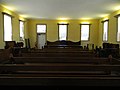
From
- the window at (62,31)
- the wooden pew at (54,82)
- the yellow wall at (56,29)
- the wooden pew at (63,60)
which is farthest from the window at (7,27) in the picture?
the wooden pew at (54,82)

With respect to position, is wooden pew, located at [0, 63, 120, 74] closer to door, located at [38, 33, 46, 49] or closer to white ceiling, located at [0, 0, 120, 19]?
white ceiling, located at [0, 0, 120, 19]

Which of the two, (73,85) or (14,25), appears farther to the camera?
(14,25)

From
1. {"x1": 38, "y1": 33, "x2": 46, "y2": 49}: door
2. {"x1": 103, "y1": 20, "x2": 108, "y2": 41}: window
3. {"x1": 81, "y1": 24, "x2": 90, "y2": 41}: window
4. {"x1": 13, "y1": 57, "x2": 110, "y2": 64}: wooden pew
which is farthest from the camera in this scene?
{"x1": 38, "y1": 33, "x2": 46, "y2": 49}: door

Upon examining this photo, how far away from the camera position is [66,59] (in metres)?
3.46

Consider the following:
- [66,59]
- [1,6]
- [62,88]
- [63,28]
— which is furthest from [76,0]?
[63,28]

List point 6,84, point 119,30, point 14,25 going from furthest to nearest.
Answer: point 14,25 → point 119,30 → point 6,84

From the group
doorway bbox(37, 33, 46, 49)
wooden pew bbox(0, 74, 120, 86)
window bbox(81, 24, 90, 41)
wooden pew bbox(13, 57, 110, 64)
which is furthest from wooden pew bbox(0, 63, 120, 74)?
doorway bbox(37, 33, 46, 49)

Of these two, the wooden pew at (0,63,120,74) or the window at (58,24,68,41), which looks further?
the window at (58,24,68,41)

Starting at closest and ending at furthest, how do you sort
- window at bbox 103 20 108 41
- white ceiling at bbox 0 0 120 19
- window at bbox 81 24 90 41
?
1. white ceiling at bbox 0 0 120 19
2. window at bbox 103 20 108 41
3. window at bbox 81 24 90 41

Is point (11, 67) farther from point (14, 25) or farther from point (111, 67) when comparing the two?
point (14, 25)

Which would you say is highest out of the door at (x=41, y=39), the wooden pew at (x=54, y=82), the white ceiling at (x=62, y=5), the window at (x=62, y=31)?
the white ceiling at (x=62, y=5)

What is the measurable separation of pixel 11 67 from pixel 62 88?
0.94 metres

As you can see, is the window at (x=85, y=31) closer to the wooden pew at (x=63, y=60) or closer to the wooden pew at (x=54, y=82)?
the wooden pew at (x=63, y=60)

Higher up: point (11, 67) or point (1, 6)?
point (1, 6)
